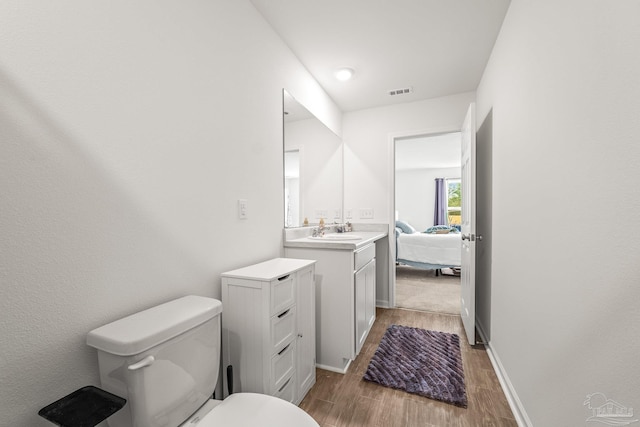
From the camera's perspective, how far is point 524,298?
1.45 m

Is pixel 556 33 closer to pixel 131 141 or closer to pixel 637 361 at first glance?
pixel 637 361

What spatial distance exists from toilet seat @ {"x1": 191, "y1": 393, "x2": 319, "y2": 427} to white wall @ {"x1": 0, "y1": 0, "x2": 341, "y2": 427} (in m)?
0.42

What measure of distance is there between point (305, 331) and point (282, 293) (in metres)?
0.43

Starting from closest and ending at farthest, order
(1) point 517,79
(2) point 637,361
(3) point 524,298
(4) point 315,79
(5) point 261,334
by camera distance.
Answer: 1. (2) point 637,361
2. (5) point 261,334
3. (3) point 524,298
4. (1) point 517,79
5. (4) point 315,79

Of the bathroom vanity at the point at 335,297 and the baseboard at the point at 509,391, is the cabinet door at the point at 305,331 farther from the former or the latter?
the baseboard at the point at 509,391

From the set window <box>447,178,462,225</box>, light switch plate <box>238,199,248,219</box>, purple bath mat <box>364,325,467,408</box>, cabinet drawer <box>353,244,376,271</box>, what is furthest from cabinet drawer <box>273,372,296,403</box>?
window <box>447,178,462,225</box>

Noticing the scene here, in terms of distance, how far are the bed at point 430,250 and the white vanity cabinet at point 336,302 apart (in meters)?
3.14

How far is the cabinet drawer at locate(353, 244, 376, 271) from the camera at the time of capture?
2049mm

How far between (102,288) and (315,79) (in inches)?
96.4

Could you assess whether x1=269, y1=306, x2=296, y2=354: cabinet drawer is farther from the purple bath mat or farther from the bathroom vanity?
the purple bath mat

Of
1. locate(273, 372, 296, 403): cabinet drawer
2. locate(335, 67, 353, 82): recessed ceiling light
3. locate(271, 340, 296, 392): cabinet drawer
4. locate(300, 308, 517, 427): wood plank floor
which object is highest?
locate(335, 67, 353, 82): recessed ceiling light

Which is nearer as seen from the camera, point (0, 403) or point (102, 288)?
point (0, 403)

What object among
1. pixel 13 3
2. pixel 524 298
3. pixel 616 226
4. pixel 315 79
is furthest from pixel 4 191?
pixel 315 79

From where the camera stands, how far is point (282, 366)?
1.42 m
